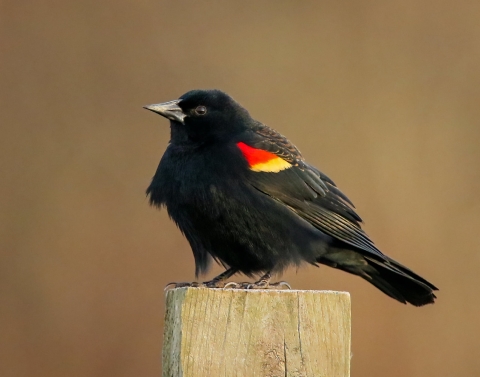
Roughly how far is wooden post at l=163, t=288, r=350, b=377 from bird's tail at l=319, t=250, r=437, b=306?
1.22m

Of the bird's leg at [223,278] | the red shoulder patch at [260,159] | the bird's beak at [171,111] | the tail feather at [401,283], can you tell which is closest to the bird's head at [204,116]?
the bird's beak at [171,111]

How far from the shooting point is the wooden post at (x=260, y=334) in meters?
1.85

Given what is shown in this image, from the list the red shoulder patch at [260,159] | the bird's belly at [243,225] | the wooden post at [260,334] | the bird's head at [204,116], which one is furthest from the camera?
the bird's head at [204,116]

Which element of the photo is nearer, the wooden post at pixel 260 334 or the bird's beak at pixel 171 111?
the wooden post at pixel 260 334

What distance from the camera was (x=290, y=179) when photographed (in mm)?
3186

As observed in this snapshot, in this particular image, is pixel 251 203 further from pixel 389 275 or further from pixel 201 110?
pixel 389 275

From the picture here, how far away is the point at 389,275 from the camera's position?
322cm

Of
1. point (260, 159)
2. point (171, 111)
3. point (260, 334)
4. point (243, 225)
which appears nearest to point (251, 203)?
point (243, 225)

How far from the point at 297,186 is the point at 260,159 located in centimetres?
24

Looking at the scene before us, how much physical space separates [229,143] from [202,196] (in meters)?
0.30

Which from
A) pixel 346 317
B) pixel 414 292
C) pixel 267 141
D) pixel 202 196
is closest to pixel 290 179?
pixel 267 141

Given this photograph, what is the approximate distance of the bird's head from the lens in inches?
127

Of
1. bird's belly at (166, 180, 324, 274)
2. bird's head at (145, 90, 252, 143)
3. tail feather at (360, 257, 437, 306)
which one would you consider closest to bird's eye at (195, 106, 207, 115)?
bird's head at (145, 90, 252, 143)

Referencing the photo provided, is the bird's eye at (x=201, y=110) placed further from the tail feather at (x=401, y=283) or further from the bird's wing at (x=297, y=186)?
the tail feather at (x=401, y=283)
